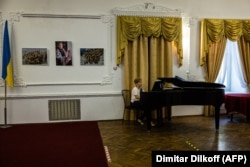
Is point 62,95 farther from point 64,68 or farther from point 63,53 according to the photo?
point 63,53

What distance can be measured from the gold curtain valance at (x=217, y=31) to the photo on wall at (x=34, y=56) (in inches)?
160

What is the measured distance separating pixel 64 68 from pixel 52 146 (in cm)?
246

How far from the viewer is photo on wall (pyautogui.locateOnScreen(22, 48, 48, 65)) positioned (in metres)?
6.29

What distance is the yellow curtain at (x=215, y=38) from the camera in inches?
278

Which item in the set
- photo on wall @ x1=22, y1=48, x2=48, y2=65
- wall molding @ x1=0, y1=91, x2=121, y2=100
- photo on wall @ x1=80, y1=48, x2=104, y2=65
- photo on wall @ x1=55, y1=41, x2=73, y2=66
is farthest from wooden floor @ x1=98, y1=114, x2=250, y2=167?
photo on wall @ x1=22, y1=48, x2=48, y2=65

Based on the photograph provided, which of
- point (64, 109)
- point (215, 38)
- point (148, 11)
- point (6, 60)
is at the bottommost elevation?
point (64, 109)

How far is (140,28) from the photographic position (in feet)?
21.7

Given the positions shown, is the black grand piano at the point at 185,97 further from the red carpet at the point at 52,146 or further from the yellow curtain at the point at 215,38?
the yellow curtain at the point at 215,38

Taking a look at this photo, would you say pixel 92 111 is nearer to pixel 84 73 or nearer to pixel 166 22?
pixel 84 73

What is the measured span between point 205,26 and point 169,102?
283cm

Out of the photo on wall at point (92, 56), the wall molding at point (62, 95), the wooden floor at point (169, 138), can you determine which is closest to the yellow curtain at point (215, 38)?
the wooden floor at point (169, 138)

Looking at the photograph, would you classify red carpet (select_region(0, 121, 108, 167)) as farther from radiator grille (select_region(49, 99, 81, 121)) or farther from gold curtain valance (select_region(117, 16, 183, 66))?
gold curtain valance (select_region(117, 16, 183, 66))

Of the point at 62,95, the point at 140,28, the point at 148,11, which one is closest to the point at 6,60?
the point at 62,95

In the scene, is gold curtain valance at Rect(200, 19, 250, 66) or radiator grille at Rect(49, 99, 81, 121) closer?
radiator grille at Rect(49, 99, 81, 121)
